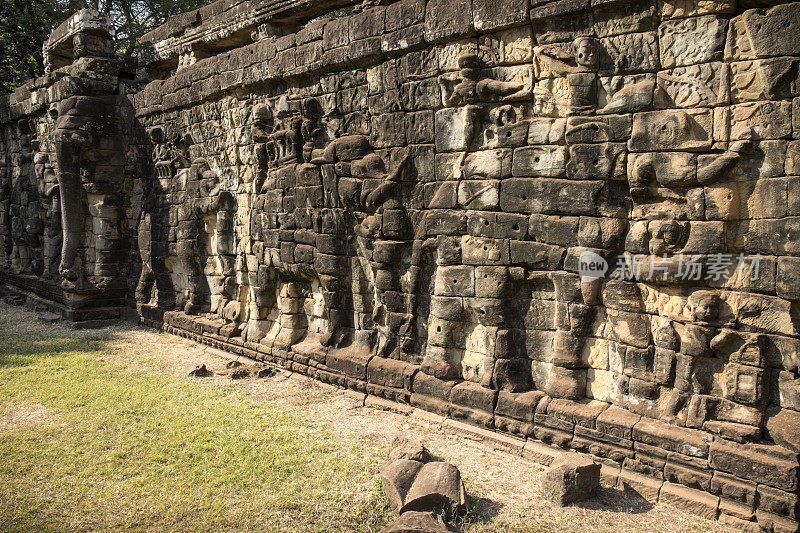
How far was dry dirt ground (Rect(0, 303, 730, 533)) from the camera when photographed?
423 cm

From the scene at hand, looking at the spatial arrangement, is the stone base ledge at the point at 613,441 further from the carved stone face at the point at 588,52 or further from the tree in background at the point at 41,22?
the tree in background at the point at 41,22

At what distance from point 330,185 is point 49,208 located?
9474 mm

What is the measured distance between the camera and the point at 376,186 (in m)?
6.68

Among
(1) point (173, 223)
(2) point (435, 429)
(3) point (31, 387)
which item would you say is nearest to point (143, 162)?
(1) point (173, 223)

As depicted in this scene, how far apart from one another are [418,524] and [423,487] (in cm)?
51

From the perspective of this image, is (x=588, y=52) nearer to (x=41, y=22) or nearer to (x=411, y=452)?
(x=411, y=452)

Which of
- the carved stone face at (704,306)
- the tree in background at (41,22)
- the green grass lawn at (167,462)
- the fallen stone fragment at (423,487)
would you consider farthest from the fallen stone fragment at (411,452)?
the tree in background at (41,22)

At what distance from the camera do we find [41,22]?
17.6 metres

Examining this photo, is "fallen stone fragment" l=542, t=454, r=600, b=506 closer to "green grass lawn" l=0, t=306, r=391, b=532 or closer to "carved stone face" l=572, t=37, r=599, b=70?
"green grass lawn" l=0, t=306, r=391, b=532

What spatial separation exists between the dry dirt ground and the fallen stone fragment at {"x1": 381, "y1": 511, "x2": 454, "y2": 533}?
13.2 inches

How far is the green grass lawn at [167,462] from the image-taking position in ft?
14.3

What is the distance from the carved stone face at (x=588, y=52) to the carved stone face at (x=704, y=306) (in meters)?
2.09

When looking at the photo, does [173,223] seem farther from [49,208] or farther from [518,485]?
[518,485]

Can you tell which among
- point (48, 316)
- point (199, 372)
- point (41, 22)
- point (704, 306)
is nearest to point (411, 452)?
point (704, 306)
